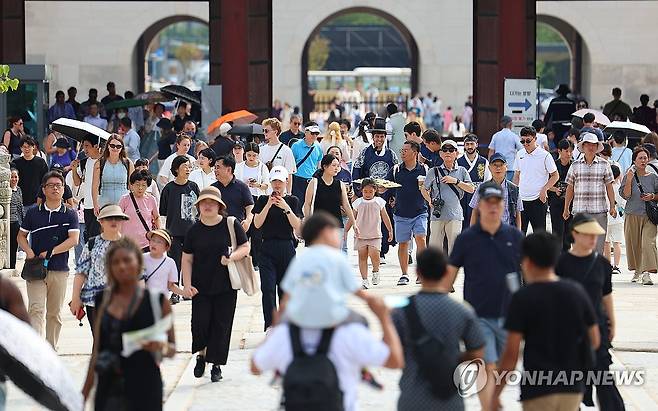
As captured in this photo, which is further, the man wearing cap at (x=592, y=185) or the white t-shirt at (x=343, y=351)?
the man wearing cap at (x=592, y=185)

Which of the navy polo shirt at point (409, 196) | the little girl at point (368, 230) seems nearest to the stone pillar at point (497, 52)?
the navy polo shirt at point (409, 196)

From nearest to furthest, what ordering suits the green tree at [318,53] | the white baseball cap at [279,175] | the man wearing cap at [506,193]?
the white baseball cap at [279,175]
the man wearing cap at [506,193]
the green tree at [318,53]

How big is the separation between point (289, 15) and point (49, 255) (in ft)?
118

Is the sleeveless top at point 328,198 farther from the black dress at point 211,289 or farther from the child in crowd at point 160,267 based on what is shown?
the child in crowd at point 160,267

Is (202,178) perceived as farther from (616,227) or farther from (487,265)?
(487,265)

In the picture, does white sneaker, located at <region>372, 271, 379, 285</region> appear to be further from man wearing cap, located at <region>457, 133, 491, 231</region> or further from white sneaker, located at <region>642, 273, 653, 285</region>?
white sneaker, located at <region>642, 273, 653, 285</region>

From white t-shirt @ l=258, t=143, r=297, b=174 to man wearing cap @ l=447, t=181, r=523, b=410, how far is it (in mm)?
8746

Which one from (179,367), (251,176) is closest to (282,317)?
(179,367)

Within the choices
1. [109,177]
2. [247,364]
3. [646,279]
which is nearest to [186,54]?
[646,279]

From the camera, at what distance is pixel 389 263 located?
1923cm

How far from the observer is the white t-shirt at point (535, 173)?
1712 cm

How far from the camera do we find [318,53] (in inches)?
2982

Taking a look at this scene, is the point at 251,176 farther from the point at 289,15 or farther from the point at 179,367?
the point at 289,15

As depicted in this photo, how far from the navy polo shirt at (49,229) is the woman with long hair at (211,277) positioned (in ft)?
4.40
